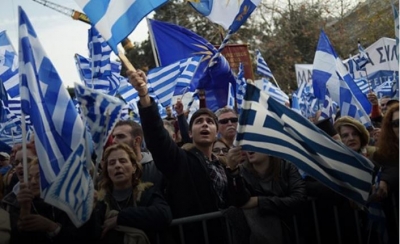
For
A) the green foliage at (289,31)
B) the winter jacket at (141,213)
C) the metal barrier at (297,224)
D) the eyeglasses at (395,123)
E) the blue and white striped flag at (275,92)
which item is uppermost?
the green foliage at (289,31)

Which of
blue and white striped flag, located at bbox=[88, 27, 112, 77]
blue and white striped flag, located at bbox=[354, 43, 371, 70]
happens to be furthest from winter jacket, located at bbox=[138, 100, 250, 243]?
blue and white striped flag, located at bbox=[354, 43, 371, 70]

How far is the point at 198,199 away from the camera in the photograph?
5.32 metres

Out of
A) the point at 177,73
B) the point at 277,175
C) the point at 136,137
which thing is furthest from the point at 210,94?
the point at 277,175

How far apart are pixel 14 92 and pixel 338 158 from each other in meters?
6.82

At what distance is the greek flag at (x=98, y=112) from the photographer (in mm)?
4730

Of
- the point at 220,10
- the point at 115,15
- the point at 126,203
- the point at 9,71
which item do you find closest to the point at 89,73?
the point at 9,71

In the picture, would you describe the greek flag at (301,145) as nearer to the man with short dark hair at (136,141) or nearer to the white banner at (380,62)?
the man with short dark hair at (136,141)

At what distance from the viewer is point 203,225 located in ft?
17.0

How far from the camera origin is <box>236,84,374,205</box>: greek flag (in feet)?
16.5

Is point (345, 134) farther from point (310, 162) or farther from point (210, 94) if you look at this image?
point (210, 94)

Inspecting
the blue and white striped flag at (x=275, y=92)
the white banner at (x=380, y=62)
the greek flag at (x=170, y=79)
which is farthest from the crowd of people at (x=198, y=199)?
the white banner at (x=380, y=62)

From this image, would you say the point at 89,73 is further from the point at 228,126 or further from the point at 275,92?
the point at 228,126

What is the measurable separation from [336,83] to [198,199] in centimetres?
435

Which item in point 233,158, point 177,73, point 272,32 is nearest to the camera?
point 233,158
